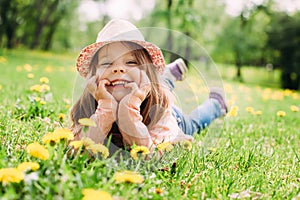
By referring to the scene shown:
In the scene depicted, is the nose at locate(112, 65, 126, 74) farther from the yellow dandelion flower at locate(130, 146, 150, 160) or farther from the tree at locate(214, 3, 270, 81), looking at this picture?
the tree at locate(214, 3, 270, 81)

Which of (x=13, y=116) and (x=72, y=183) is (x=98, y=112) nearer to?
(x=72, y=183)

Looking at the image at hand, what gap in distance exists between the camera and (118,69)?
1.77m

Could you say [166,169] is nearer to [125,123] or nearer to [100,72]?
[125,123]

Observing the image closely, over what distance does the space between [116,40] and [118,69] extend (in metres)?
0.16

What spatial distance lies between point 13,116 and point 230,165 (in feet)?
5.23

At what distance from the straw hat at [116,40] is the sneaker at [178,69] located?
105 centimetres

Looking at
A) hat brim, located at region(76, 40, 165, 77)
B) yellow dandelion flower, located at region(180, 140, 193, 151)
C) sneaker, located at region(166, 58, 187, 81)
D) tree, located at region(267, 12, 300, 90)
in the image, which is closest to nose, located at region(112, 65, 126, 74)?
hat brim, located at region(76, 40, 165, 77)

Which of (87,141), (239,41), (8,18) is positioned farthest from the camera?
(239,41)

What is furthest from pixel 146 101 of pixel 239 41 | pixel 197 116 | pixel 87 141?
pixel 239 41

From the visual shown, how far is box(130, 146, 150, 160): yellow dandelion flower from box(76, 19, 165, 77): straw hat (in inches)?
23.0

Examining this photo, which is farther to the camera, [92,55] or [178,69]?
[178,69]

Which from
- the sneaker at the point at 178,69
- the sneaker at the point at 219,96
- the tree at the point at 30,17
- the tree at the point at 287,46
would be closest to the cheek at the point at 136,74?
the sneaker at the point at 178,69

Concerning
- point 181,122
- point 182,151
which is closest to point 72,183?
point 182,151

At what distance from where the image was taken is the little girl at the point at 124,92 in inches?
68.1
